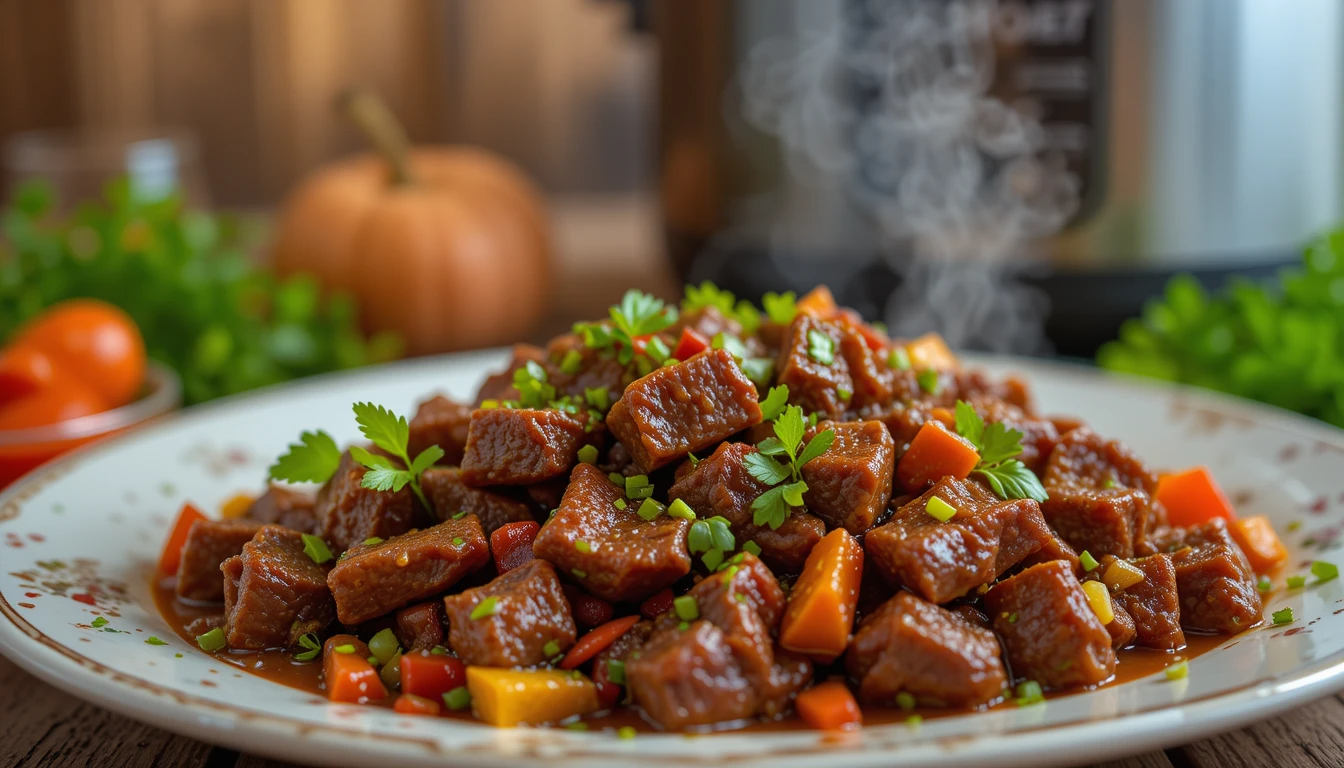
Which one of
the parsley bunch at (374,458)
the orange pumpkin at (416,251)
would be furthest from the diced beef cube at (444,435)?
the orange pumpkin at (416,251)

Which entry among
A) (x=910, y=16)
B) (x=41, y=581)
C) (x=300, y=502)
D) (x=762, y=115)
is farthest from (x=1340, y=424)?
(x=41, y=581)

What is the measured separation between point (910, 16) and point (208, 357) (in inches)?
99.0

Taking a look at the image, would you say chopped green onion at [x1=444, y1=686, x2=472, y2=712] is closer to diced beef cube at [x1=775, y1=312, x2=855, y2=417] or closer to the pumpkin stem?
diced beef cube at [x1=775, y1=312, x2=855, y2=417]

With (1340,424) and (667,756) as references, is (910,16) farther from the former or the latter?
(667,756)

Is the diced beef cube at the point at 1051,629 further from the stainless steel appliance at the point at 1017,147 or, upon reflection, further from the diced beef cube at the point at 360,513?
the stainless steel appliance at the point at 1017,147

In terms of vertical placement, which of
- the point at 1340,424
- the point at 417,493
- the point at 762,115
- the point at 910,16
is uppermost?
the point at 910,16

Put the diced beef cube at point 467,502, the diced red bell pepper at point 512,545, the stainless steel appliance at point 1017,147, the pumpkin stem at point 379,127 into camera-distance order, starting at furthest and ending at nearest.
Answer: the pumpkin stem at point 379,127 → the stainless steel appliance at point 1017,147 → the diced beef cube at point 467,502 → the diced red bell pepper at point 512,545

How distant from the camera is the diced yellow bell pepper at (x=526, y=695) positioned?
1937mm

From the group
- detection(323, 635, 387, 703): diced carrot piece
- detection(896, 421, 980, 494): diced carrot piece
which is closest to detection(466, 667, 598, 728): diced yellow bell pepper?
detection(323, 635, 387, 703): diced carrot piece

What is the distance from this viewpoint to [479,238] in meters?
5.51

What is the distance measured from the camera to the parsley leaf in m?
2.69

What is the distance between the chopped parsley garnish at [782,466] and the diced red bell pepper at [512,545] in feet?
1.39

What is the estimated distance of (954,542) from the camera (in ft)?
7.20

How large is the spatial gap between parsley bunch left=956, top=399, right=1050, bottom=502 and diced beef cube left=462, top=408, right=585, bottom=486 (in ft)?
2.50
